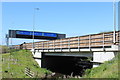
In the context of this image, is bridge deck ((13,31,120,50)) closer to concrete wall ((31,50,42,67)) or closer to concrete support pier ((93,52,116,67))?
concrete support pier ((93,52,116,67))

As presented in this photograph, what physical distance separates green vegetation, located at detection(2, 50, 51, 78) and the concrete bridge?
197 cm

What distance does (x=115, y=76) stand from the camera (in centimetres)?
1227

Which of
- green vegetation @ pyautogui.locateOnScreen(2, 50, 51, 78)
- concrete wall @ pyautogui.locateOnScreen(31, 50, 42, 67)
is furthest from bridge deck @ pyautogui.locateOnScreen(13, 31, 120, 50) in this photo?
green vegetation @ pyautogui.locateOnScreen(2, 50, 51, 78)

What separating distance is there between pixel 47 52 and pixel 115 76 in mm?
23512

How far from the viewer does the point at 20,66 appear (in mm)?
33031

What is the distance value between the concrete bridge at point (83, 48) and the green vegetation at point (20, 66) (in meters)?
1.97

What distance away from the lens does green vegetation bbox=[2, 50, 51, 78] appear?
28830 millimetres

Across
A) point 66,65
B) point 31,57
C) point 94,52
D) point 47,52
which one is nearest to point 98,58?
point 94,52

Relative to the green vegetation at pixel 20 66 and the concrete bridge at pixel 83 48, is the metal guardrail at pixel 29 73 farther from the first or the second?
the concrete bridge at pixel 83 48

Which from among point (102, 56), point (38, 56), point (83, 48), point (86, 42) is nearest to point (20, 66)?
point (38, 56)

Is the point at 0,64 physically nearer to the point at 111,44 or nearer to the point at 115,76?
the point at 111,44

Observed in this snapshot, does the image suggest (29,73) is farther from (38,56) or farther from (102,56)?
(102,56)

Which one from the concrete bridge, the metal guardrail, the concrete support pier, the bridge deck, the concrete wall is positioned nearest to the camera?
the concrete support pier

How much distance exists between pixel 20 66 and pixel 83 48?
43.4ft
